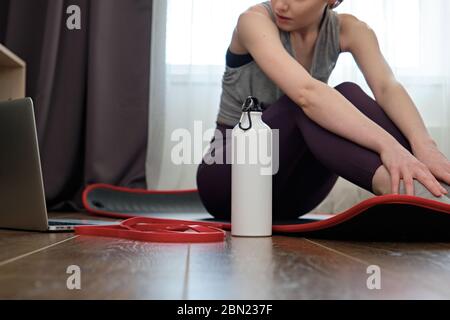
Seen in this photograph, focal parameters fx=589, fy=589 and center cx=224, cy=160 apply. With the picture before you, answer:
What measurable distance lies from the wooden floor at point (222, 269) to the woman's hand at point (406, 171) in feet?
0.32

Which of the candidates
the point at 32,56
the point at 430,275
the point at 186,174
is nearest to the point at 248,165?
the point at 430,275

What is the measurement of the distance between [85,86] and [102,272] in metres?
1.90

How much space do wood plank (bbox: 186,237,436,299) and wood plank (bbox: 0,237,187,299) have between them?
0.08 feet

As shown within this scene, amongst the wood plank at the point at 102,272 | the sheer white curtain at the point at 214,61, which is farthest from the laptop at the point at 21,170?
the sheer white curtain at the point at 214,61

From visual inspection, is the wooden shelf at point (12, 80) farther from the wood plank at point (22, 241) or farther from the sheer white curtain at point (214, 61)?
the wood plank at point (22, 241)

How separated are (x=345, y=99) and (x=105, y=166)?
145 cm

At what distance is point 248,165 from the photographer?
1078 mm

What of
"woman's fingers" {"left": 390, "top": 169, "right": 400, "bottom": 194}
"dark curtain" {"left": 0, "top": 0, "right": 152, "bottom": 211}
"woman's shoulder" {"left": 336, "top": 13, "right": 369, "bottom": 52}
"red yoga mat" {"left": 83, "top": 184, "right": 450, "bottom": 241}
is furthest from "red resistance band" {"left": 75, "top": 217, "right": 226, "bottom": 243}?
"dark curtain" {"left": 0, "top": 0, "right": 152, "bottom": 211}

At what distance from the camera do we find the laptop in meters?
1.06

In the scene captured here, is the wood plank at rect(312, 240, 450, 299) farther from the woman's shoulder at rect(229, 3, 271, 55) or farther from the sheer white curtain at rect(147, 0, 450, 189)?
the sheer white curtain at rect(147, 0, 450, 189)

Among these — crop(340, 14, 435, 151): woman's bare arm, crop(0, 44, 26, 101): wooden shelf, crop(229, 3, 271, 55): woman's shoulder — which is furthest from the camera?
crop(0, 44, 26, 101): wooden shelf

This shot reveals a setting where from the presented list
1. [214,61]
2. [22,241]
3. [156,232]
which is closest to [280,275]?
[156,232]

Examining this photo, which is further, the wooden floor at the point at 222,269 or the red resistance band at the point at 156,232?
the red resistance band at the point at 156,232

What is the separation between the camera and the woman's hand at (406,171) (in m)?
1.01
